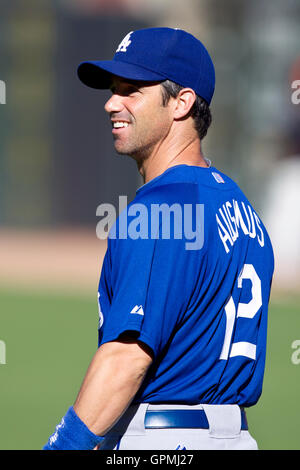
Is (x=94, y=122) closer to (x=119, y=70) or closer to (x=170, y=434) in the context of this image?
(x=119, y=70)

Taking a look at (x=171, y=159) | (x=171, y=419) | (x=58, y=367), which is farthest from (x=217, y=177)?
(x=58, y=367)

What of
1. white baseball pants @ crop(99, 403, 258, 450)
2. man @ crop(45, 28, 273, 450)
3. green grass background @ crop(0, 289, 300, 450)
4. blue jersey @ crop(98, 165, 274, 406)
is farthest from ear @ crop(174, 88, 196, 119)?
green grass background @ crop(0, 289, 300, 450)

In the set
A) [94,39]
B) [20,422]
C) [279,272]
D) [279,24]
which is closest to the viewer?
[20,422]

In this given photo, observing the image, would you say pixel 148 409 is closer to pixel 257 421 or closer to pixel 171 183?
pixel 171 183

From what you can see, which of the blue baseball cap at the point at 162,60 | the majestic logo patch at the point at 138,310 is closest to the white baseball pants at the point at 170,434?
the majestic logo patch at the point at 138,310

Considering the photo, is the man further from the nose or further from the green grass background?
the green grass background

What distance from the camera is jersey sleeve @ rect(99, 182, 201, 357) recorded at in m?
2.63

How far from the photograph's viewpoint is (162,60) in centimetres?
299

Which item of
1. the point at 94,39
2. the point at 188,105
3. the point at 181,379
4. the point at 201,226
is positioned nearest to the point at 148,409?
the point at 181,379

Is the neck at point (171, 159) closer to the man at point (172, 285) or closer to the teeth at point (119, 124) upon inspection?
the man at point (172, 285)

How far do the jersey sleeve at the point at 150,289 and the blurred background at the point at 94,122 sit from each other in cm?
1271

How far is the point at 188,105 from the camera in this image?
3.05 meters

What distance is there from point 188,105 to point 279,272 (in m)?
13.2

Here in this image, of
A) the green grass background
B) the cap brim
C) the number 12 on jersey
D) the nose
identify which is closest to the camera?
the number 12 on jersey
